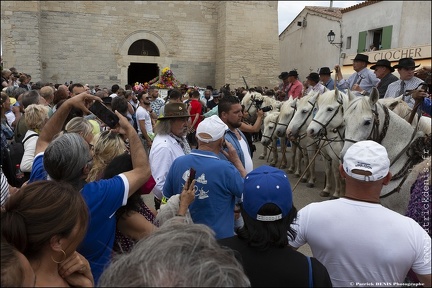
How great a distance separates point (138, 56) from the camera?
21.6m

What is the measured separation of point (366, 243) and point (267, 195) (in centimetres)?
57

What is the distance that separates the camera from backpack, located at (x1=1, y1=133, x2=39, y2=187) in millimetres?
3664

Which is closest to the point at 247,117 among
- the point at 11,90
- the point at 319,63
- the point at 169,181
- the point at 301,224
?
the point at 11,90

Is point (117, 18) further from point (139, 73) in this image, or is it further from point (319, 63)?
point (319, 63)

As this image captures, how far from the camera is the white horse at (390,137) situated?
346cm

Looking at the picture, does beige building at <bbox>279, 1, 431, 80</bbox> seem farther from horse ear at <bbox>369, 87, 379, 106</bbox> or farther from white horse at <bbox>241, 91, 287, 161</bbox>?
horse ear at <bbox>369, 87, 379, 106</bbox>

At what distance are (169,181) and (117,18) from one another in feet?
66.7

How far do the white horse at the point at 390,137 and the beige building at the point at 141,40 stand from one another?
1794 centimetres

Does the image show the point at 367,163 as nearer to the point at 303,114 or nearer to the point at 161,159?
the point at 161,159

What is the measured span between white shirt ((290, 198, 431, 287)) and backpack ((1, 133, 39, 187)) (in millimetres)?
3207

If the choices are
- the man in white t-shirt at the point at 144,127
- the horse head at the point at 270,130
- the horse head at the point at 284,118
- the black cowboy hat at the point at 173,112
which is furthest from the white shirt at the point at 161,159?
the horse head at the point at 270,130

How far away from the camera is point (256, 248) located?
158cm

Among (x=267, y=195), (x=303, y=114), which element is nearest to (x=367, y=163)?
(x=267, y=195)

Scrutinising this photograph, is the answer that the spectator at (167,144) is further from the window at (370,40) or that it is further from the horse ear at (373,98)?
the window at (370,40)
